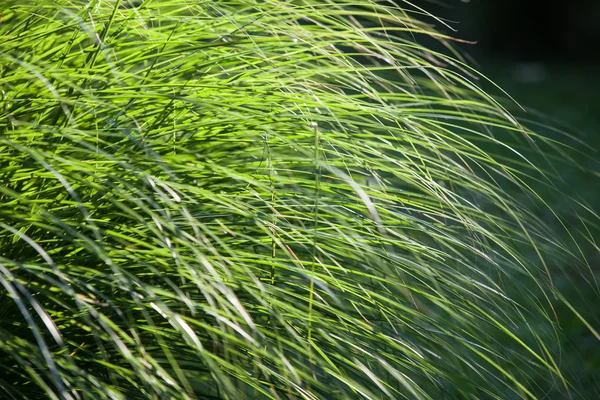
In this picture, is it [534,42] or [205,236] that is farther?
[534,42]

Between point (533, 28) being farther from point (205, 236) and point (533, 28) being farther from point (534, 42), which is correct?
point (205, 236)

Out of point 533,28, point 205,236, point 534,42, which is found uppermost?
point 205,236

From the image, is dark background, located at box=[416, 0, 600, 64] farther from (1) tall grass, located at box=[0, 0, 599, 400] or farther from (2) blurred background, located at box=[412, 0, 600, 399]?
(1) tall grass, located at box=[0, 0, 599, 400]

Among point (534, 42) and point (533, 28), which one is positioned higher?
point (533, 28)

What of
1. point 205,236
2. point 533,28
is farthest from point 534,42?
point 205,236

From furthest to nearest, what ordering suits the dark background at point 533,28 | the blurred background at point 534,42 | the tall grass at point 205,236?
the dark background at point 533,28 < the blurred background at point 534,42 < the tall grass at point 205,236

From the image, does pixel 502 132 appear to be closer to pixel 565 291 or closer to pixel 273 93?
pixel 565 291

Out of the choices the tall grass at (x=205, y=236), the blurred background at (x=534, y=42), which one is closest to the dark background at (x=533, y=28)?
the blurred background at (x=534, y=42)

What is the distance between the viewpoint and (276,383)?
3.61 feet

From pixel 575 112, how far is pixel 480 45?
3.57m

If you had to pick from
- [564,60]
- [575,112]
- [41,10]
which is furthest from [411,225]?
[564,60]

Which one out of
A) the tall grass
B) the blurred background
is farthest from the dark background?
the tall grass

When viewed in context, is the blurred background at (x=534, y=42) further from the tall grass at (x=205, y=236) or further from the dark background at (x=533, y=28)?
the tall grass at (x=205, y=236)

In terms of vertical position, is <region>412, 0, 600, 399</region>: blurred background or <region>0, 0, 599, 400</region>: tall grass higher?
<region>0, 0, 599, 400</region>: tall grass
